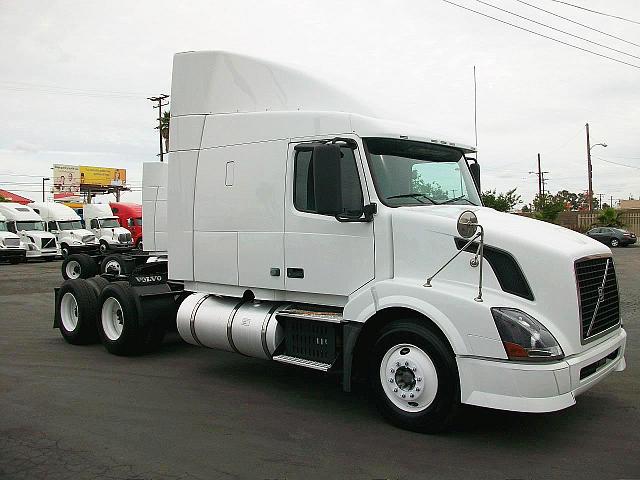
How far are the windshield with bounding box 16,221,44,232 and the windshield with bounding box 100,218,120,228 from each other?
3317 mm

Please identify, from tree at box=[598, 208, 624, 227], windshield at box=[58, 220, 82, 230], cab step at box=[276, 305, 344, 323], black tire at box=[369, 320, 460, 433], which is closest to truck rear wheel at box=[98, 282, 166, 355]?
cab step at box=[276, 305, 344, 323]

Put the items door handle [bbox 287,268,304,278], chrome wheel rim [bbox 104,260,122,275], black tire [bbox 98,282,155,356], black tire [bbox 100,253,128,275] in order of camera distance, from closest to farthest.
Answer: door handle [bbox 287,268,304,278] < black tire [bbox 98,282,155,356] < black tire [bbox 100,253,128,275] < chrome wheel rim [bbox 104,260,122,275]

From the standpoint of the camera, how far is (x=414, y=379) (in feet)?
17.7

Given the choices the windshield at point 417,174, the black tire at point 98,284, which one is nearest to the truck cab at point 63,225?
the black tire at point 98,284

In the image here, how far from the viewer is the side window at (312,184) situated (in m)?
5.98

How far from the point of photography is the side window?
19.6 ft

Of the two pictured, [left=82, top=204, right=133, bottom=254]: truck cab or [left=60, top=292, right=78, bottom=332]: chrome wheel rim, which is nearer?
[left=60, top=292, right=78, bottom=332]: chrome wheel rim

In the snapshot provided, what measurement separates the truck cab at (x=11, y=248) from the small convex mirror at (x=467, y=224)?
31.7 metres

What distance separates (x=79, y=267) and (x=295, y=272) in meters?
15.0

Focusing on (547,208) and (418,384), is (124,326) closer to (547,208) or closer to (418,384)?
(418,384)

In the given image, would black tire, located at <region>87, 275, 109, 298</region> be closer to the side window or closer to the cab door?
the cab door

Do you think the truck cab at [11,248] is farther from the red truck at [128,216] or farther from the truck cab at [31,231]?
the red truck at [128,216]

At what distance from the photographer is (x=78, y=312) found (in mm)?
9516

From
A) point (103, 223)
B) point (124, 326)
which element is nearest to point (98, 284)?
point (124, 326)
